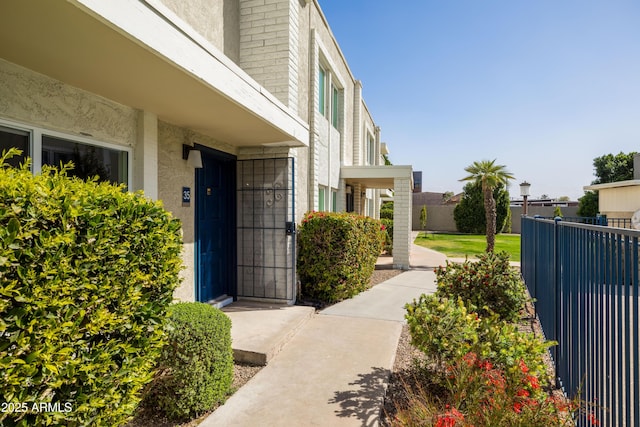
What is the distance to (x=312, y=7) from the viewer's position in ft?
27.3

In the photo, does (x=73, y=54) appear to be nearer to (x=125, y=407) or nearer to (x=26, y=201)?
(x=26, y=201)

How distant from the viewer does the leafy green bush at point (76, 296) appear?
1.58m

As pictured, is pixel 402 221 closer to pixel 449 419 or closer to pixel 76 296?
pixel 449 419

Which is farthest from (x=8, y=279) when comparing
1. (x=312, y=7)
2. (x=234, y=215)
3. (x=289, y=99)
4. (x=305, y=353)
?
(x=312, y=7)

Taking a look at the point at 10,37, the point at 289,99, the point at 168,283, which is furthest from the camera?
the point at 289,99

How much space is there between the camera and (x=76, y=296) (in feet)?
6.12

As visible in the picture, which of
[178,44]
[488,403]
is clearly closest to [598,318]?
[488,403]

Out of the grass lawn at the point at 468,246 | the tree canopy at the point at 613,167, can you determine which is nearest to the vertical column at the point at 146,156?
the grass lawn at the point at 468,246

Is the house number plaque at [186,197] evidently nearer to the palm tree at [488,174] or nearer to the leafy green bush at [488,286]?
the leafy green bush at [488,286]

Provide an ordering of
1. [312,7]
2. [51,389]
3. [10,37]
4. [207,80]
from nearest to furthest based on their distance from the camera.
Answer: [51,389], [10,37], [207,80], [312,7]

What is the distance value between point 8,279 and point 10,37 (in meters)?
1.94

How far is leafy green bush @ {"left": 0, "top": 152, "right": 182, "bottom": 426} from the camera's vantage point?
1.58 meters

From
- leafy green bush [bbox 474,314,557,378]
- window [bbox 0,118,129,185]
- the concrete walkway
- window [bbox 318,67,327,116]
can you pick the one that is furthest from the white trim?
window [bbox 318,67,327,116]

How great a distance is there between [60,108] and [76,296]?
2.30m
